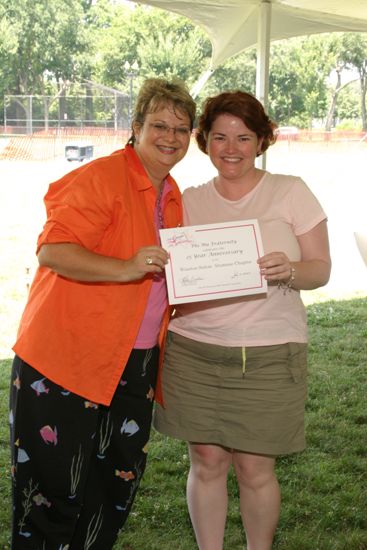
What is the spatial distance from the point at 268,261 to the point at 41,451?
1009mm

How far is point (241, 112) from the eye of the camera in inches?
111

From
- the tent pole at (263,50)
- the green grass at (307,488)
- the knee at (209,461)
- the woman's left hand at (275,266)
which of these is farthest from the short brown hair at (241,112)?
the tent pole at (263,50)

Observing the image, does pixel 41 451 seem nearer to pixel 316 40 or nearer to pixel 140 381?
pixel 140 381

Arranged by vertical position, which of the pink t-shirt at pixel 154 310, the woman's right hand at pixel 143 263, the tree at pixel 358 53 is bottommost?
the pink t-shirt at pixel 154 310

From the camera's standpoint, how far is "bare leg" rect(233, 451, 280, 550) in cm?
287

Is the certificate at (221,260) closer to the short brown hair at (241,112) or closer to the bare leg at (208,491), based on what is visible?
the short brown hair at (241,112)

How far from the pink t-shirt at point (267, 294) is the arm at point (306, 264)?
1.2 inches

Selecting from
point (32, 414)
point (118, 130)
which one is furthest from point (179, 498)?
point (118, 130)

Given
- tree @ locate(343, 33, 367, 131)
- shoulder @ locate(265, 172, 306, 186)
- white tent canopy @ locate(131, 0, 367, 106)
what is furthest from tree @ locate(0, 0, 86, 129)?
shoulder @ locate(265, 172, 306, 186)

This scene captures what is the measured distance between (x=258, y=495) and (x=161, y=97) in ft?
4.92

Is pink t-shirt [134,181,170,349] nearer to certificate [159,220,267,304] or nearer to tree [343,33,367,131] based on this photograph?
certificate [159,220,267,304]

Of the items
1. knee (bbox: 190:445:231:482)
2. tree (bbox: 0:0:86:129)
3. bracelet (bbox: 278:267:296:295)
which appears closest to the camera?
bracelet (bbox: 278:267:296:295)
